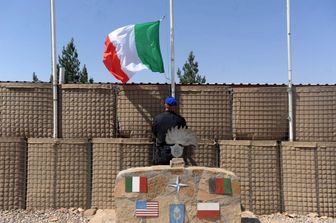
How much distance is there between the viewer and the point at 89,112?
21.4ft

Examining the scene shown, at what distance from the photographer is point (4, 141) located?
21.2 ft

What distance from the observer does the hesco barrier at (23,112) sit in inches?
257

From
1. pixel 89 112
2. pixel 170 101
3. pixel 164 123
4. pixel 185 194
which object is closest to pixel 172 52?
pixel 170 101

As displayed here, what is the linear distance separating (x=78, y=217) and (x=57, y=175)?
0.81 meters

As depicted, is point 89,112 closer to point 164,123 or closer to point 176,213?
point 164,123

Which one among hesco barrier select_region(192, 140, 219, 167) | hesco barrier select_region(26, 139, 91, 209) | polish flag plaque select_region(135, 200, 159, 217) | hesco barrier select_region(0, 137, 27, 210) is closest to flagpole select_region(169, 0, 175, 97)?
hesco barrier select_region(192, 140, 219, 167)

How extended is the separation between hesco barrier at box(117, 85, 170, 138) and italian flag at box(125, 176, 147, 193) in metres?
1.36

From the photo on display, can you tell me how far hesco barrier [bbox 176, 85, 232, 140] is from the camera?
6508 millimetres

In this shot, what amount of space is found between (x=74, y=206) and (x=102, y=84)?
2.15m

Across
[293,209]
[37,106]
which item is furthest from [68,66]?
[293,209]

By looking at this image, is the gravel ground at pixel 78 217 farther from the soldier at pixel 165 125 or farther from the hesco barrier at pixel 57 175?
the soldier at pixel 165 125

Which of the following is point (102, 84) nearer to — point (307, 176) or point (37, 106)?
point (37, 106)

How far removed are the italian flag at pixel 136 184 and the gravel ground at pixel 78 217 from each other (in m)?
1.00

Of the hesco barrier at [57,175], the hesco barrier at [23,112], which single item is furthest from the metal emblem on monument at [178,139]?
the hesco barrier at [23,112]
